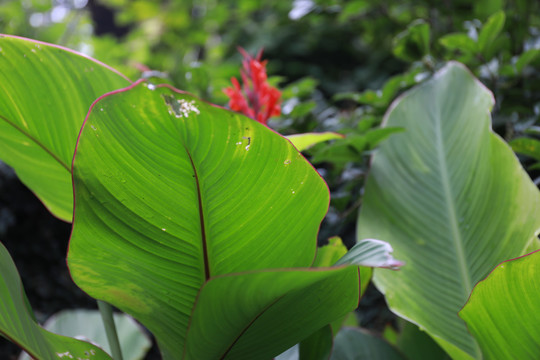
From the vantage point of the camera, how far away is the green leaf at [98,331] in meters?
1.06

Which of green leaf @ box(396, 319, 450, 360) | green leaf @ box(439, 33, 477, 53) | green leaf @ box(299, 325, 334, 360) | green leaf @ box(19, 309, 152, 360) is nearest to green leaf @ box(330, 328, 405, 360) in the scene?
green leaf @ box(396, 319, 450, 360)

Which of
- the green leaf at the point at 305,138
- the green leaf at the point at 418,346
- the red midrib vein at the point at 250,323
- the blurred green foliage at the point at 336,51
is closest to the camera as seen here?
the red midrib vein at the point at 250,323

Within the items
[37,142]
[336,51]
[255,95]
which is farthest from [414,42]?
[336,51]

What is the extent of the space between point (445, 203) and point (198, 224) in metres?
0.52

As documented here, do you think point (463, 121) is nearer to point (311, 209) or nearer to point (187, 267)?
point (311, 209)

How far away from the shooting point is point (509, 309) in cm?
57

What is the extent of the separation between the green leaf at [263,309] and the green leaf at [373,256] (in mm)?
26

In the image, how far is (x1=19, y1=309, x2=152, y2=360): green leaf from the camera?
106 centimetres

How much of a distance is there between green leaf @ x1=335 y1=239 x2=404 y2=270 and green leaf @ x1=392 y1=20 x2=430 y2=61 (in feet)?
2.16

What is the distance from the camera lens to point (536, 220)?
68cm

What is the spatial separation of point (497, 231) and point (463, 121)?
23cm

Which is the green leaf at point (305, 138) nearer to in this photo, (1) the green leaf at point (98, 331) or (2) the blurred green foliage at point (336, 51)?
(2) the blurred green foliage at point (336, 51)

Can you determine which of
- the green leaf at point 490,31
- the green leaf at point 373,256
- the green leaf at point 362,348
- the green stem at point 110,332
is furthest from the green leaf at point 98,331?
the green leaf at point 490,31

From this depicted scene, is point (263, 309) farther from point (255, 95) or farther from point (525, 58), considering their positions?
point (525, 58)
